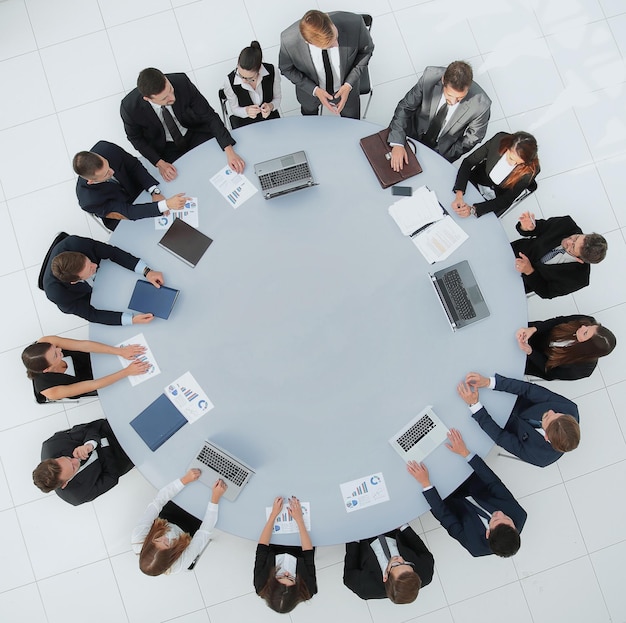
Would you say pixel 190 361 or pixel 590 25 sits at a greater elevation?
pixel 590 25

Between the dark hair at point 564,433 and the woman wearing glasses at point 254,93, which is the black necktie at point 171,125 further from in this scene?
the dark hair at point 564,433

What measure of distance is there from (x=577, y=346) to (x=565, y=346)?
0.08 metres

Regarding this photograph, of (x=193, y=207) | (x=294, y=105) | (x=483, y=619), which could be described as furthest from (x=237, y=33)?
(x=483, y=619)

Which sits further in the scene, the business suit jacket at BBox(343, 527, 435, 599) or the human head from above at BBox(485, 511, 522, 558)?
the business suit jacket at BBox(343, 527, 435, 599)

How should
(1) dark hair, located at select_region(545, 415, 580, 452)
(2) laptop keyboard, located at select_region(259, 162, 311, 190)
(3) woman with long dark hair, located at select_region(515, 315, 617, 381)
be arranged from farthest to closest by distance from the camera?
(2) laptop keyboard, located at select_region(259, 162, 311, 190) < (3) woman with long dark hair, located at select_region(515, 315, 617, 381) < (1) dark hair, located at select_region(545, 415, 580, 452)

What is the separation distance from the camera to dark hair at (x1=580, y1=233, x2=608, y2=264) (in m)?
2.84

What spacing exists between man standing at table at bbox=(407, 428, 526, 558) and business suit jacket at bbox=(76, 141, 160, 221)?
7.06ft

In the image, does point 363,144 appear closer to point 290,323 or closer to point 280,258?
point 280,258

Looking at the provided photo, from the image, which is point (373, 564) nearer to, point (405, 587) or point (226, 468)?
point (405, 587)

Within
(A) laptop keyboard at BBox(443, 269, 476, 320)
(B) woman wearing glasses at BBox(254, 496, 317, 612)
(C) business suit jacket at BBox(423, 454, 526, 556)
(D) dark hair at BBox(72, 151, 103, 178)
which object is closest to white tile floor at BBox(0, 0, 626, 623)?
(B) woman wearing glasses at BBox(254, 496, 317, 612)

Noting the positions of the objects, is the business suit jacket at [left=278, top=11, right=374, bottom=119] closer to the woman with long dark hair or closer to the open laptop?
the open laptop

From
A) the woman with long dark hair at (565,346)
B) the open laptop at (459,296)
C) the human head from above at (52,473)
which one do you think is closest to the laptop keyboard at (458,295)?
the open laptop at (459,296)

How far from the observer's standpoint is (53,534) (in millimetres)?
3635

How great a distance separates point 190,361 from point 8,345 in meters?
1.79
